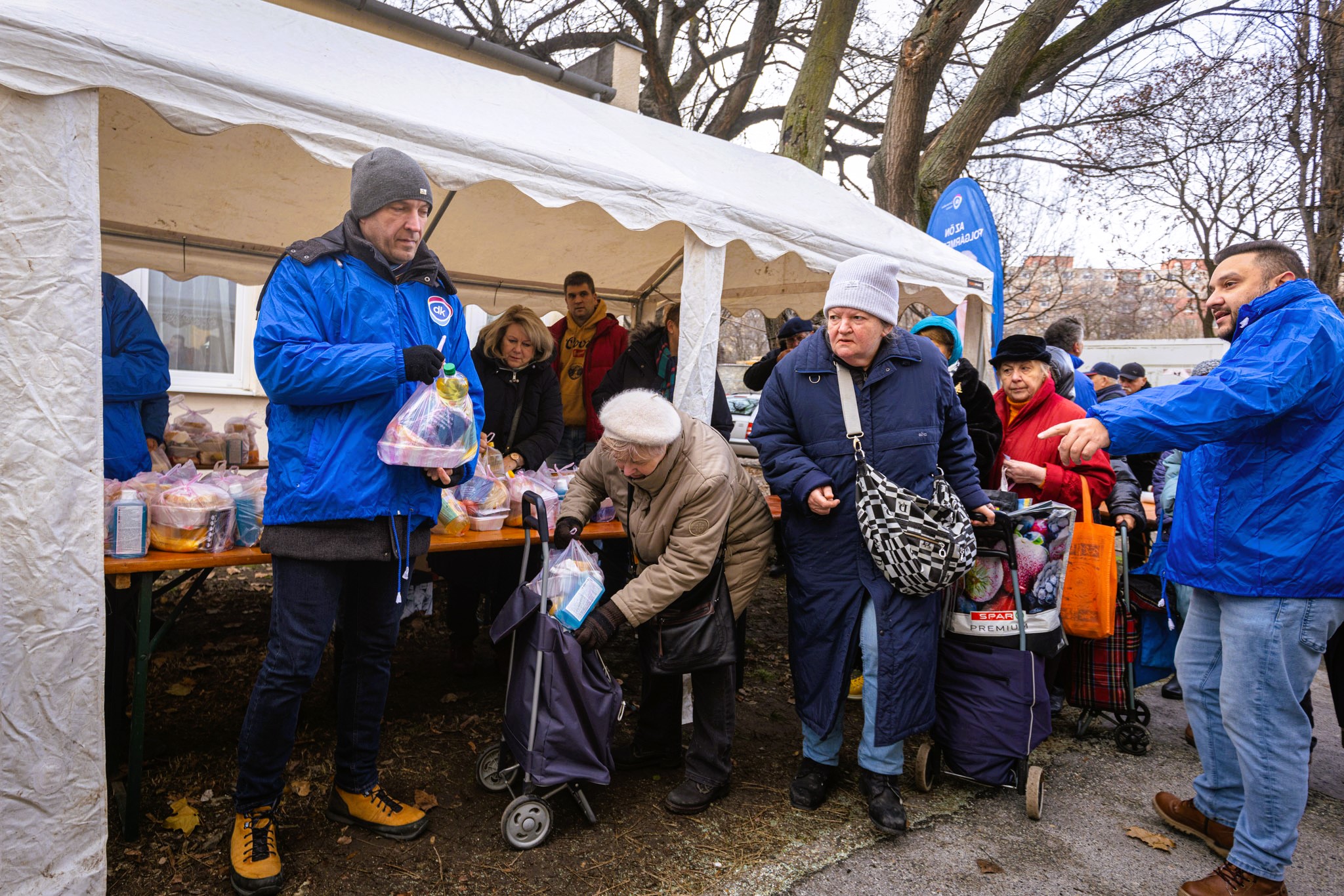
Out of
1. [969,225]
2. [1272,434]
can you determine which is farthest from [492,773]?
[969,225]

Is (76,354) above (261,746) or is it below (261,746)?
above

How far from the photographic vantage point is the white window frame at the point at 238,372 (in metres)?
8.88

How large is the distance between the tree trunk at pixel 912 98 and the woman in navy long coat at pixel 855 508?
20.3 ft

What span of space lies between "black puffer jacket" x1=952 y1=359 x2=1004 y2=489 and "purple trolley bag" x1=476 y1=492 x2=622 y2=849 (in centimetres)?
211

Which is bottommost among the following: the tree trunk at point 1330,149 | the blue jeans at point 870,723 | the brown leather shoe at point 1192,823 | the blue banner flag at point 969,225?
the brown leather shoe at point 1192,823

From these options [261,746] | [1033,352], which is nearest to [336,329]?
[261,746]

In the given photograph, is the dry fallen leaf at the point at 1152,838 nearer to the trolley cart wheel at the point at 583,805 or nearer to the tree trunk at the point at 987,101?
the trolley cart wheel at the point at 583,805

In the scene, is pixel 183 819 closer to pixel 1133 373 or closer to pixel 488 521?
pixel 488 521

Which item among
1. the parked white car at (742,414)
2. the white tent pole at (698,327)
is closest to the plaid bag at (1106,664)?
the white tent pole at (698,327)

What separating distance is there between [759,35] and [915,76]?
4261 millimetres

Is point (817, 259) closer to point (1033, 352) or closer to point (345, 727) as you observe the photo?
point (1033, 352)

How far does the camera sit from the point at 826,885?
2.64 meters

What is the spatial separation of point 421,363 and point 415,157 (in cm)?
104

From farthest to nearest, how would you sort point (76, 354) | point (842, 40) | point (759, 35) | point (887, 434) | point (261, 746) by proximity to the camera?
1. point (759, 35)
2. point (842, 40)
3. point (887, 434)
4. point (261, 746)
5. point (76, 354)
